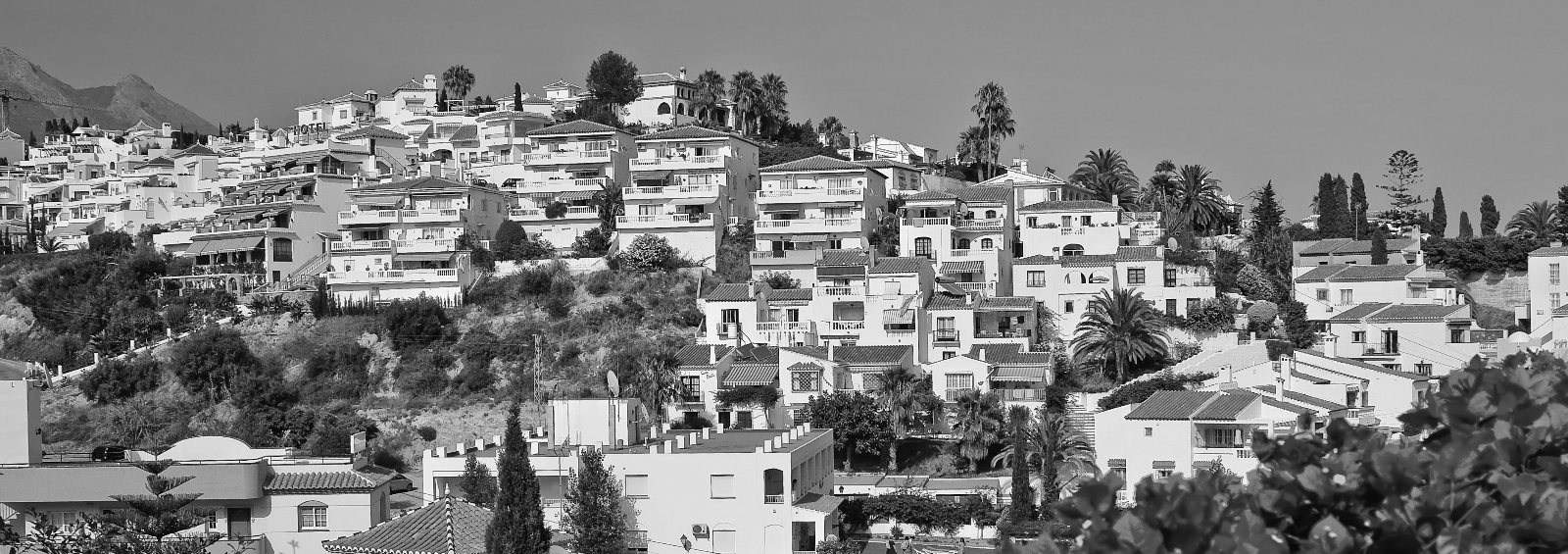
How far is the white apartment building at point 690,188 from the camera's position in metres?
73.7

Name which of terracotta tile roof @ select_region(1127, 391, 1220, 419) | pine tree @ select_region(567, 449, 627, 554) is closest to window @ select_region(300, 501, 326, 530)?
pine tree @ select_region(567, 449, 627, 554)

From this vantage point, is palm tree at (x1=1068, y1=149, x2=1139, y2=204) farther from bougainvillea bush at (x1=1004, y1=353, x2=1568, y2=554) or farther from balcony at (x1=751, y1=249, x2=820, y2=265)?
bougainvillea bush at (x1=1004, y1=353, x2=1568, y2=554)

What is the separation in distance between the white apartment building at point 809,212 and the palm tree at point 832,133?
29.2 meters

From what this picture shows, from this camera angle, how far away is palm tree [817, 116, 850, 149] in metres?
107

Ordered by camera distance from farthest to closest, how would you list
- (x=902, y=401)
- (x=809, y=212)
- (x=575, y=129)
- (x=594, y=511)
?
(x=575, y=129)
(x=809, y=212)
(x=902, y=401)
(x=594, y=511)

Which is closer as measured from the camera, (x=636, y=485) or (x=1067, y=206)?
(x=636, y=485)

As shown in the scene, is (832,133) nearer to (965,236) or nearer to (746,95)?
(746,95)

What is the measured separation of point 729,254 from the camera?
7331cm

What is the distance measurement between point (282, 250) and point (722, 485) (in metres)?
46.8

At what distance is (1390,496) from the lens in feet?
22.3

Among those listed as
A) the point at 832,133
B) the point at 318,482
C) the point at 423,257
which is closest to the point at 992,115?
the point at 832,133

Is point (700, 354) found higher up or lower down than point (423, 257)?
lower down

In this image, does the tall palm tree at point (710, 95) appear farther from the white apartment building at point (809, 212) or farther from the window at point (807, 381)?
the window at point (807, 381)

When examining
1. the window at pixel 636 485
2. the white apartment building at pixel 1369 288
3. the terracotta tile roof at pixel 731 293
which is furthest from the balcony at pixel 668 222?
the window at pixel 636 485
